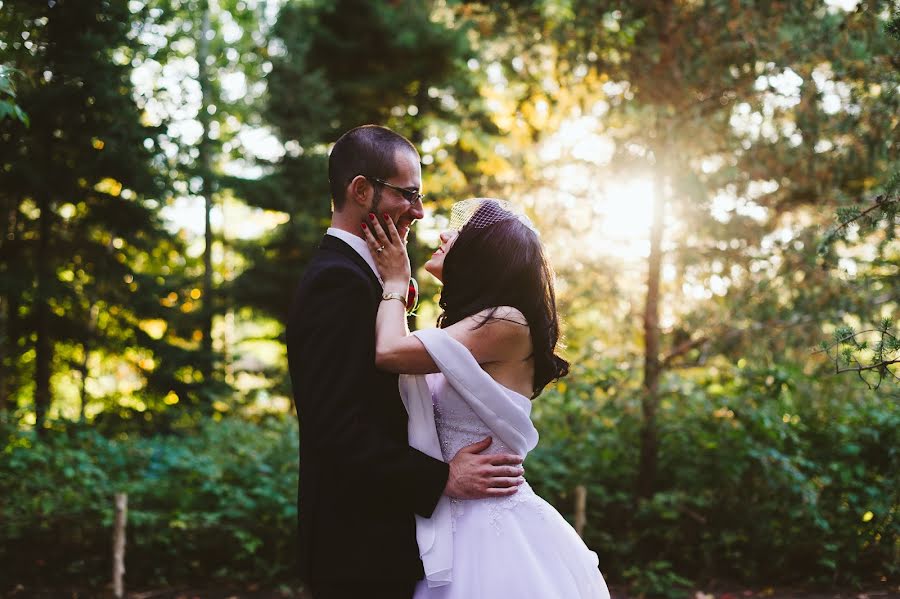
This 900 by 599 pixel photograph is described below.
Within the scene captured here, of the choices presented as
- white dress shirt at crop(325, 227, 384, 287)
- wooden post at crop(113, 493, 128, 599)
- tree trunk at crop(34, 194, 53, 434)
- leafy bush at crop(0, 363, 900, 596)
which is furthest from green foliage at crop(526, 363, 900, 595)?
tree trunk at crop(34, 194, 53, 434)

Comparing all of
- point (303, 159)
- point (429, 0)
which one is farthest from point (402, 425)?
point (429, 0)

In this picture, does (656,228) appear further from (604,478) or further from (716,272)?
(604,478)

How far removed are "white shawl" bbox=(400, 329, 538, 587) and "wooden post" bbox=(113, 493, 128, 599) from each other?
4710 millimetres

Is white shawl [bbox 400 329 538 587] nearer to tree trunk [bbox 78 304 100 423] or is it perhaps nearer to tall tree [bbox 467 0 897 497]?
tall tree [bbox 467 0 897 497]

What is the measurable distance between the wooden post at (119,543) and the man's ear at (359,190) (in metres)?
4.76

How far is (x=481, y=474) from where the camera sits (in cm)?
252

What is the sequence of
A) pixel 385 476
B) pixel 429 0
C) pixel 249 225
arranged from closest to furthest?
pixel 385 476 < pixel 429 0 < pixel 249 225

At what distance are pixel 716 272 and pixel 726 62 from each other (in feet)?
6.14

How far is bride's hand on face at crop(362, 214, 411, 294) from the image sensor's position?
2.55 meters

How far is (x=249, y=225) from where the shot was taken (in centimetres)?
2580

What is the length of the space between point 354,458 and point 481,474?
0.48 metres

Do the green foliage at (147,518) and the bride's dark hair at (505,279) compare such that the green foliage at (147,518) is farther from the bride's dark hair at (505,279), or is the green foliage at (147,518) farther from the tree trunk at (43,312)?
the bride's dark hair at (505,279)

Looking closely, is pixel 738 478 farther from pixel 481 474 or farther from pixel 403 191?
pixel 403 191

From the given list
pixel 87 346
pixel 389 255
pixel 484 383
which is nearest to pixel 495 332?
pixel 484 383
